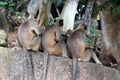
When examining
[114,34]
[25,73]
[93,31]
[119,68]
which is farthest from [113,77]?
[93,31]

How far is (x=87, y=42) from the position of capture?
618 centimetres

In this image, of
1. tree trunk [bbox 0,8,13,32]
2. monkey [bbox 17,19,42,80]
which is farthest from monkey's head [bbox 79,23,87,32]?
tree trunk [bbox 0,8,13,32]

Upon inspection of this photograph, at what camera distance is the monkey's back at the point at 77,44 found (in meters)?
5.96

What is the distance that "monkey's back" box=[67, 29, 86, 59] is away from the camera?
19.6 feet

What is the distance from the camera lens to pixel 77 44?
19.8ft

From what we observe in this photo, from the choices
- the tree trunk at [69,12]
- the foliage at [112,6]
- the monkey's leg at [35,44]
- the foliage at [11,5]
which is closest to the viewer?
the foliage at [112,6]

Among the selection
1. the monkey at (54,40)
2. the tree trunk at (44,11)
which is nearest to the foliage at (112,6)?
the monkey at (54,40)

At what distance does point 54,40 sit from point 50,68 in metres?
0.65

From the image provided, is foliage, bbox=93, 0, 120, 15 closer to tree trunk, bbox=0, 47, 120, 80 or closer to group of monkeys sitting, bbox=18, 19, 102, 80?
group of monkeys sitting, bbox=18, 19, 102, 80

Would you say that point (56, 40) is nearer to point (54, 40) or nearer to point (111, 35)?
point (54, 40)

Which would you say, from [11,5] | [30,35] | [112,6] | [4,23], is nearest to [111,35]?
[112,6]

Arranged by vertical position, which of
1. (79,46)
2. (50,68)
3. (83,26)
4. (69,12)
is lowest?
(50,68)

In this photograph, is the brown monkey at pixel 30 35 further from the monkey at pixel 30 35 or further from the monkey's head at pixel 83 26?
the monkey's head at pixel 83 26

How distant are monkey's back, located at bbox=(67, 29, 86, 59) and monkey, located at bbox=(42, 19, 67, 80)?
0.18 meters
